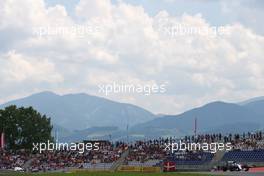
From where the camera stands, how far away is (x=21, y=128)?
408ft

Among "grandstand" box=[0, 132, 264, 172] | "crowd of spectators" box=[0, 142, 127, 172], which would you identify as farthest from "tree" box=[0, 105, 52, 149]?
"crowd of spectators" box=[0, 142, 127, 172]

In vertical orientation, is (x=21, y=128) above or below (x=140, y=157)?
above

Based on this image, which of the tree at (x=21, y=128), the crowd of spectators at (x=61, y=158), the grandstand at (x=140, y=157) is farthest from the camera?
the tree at (x=21, y=128)

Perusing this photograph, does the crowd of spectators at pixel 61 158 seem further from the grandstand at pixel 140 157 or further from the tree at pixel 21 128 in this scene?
the tree at pixel 21 128

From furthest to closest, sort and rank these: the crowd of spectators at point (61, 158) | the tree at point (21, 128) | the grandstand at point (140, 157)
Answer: the tree at point (21, 128) < the crowd of spectators at point (61, 158) < the grandstand at point (140, 157)

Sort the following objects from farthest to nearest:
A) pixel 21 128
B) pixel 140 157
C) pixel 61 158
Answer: pixel 21 128 → pixel 61 158 → pixel 140 157

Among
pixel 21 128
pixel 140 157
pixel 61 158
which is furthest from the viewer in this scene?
pixel 21 128

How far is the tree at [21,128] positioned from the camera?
122725 mm

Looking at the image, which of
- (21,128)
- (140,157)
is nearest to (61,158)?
(140,157)

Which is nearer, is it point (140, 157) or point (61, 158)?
point (140, 157)

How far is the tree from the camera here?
4832 inches

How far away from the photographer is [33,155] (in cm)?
9269

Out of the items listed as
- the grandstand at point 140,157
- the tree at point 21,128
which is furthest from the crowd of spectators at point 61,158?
the tree at point 21,128

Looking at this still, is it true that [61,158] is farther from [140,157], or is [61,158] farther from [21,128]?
[21,128]
